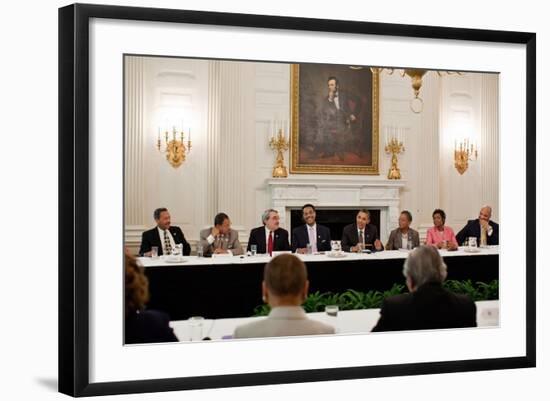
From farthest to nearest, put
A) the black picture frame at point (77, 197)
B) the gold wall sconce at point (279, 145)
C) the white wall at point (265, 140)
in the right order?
the gold wall sconce at point (279, 145) < the white wall at point (265, 140) < the black picture frame at point (77, 197)

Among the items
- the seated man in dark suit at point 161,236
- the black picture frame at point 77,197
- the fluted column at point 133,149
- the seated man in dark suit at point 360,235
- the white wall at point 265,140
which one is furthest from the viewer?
the seated man in dark suit at point 360,235

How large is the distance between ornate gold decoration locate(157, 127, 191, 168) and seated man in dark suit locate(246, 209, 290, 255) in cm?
74

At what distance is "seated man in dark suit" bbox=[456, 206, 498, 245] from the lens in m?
6.93

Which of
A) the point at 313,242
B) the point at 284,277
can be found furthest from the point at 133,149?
the point at 313,242

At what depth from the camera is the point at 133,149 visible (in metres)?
5.99

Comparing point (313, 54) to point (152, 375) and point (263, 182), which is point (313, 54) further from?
point (152, 375)

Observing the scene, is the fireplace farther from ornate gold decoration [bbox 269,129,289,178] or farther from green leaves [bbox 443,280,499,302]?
green leaves [bbox 443,280,499,302]

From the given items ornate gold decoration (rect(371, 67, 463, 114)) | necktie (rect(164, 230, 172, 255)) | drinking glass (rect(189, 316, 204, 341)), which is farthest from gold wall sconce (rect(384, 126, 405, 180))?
drinking glass (rect(189, 316, 204, 341))

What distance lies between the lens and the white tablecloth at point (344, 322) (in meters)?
6.08

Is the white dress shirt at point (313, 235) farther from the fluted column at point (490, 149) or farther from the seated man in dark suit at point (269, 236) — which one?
the fluted column at point (490, 149)

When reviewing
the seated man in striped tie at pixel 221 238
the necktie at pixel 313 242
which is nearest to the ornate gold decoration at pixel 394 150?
the necktie at pixel 313 242

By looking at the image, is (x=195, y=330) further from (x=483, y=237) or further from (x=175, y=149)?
(x=483, y=237)

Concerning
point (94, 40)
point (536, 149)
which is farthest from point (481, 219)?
point (94, 40)

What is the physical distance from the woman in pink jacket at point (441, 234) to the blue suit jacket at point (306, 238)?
2.51 ft
